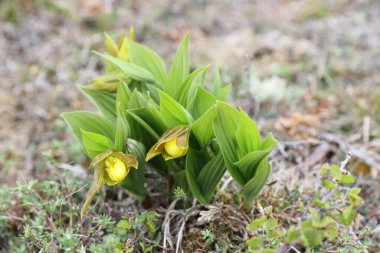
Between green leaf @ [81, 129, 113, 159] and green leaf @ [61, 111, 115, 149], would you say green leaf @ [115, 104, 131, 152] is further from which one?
green leaf @ [61, 111, 115, 149]

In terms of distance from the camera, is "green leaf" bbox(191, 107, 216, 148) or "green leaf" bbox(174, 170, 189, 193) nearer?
"green leaf" bbox(191, 107, 216, 148)

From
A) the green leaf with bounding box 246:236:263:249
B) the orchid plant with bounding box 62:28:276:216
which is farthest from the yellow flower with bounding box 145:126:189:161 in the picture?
the green leaf with bounding box 246:236:263:249

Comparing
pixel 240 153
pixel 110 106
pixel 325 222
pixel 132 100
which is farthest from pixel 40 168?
pixel 325 222

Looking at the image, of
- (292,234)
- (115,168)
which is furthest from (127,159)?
(292,234)

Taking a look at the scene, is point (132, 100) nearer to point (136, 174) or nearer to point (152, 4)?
→ point (136, 174)

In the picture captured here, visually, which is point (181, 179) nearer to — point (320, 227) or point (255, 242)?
point (255, 242)

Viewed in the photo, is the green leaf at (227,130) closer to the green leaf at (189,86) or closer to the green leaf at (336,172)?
the green leaf at (189,86)
